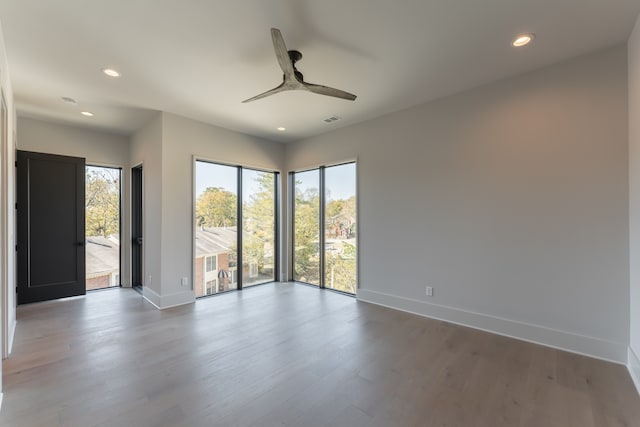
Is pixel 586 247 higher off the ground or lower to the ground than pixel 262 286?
higher

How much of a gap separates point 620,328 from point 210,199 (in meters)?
5.35

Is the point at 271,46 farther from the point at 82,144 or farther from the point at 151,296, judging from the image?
the point at 82,144

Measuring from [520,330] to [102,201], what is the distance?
6.74m

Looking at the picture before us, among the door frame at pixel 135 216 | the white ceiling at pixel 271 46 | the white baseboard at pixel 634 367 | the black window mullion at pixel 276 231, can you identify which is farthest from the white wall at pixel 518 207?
the door frame at pixel 135 216

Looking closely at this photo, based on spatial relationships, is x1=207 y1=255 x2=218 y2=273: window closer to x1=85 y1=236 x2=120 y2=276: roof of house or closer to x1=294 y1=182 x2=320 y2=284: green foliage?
x1=294 y1=182 x2=320 y2=284: green foliage

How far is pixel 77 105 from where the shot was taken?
3.83 meters

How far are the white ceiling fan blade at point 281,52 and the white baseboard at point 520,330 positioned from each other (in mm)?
3259

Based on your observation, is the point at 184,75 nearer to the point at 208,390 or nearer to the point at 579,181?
the point at 208,390

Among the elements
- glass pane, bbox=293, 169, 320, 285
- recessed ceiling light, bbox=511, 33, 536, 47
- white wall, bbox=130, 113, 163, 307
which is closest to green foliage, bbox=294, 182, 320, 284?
glass pane, bbox=293, 169, 320, 285

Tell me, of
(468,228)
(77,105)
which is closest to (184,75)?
(77,105)

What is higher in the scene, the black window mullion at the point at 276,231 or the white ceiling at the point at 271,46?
the white ceiling at the point at 271,46

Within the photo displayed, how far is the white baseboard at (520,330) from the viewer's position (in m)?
2.57

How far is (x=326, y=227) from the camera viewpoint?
521 cm

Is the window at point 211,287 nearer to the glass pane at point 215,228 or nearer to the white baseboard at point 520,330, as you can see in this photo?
the glass pane at point 215,228
